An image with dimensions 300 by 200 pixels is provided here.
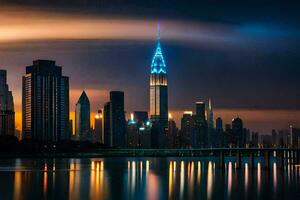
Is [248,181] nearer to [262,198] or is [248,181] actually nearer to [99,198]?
[262,198]

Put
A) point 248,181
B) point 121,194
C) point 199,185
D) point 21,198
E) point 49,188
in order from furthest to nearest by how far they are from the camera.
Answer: point 248,181
point 199,185
point 49,188
point 121,194
point 21,198

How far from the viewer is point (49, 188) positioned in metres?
88.1

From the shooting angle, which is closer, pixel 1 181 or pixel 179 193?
pixel 179 193

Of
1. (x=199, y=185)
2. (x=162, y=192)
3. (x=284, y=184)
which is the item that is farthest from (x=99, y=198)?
(x=284, y=184)

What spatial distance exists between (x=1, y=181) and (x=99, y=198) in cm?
3108

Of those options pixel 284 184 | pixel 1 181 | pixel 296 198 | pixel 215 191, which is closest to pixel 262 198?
pixel 296 198

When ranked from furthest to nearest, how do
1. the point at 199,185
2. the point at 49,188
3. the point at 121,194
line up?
the point at 199,185
the point at 49,188
the point at 121,194

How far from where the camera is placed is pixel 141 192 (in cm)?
8562

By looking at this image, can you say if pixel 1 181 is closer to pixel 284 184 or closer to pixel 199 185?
pixel 199 185

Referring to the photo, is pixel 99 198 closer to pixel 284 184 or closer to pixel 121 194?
pixel 121 194

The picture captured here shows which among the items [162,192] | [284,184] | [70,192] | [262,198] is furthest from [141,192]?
[284,184]

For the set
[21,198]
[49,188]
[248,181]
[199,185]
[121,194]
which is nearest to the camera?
[21,198]

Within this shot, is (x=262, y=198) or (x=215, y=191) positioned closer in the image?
(x=262, y=198)

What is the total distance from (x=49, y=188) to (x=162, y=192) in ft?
49.5
